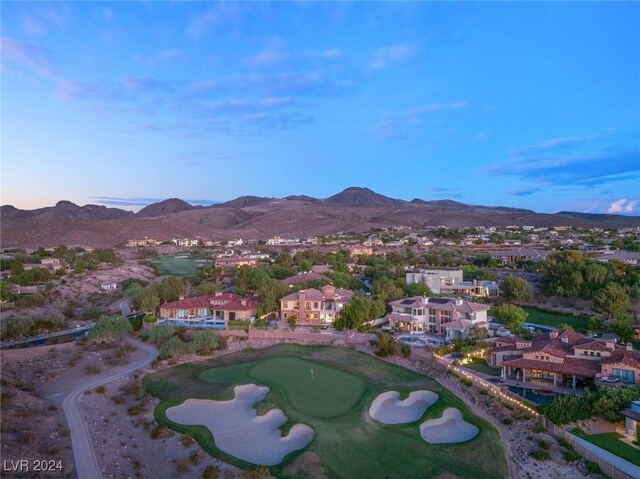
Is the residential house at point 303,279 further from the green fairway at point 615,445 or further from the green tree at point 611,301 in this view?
the green fairway at point 615,445

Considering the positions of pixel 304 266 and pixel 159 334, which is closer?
pixel 159 334

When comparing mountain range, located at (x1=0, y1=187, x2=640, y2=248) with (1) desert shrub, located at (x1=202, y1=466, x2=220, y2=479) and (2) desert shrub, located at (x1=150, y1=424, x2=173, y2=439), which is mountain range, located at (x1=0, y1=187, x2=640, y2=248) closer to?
(2) desert shrub, located at (x1=150, y1=424, x2=173, y2=439)

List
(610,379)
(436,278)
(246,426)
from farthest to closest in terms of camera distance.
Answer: (436,278)
(610,379)
(246,426)

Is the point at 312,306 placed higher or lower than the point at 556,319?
higher

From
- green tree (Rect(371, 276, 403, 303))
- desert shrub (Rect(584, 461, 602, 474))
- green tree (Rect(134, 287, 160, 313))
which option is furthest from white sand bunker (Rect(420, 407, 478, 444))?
green tree (Rect(134, 287, 160, 313))

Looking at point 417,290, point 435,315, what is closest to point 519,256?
point 417,290

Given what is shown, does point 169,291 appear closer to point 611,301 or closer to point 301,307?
point 301,307

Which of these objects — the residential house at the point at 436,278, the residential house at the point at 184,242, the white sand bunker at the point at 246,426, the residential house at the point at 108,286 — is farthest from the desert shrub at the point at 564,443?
the residential house at the point at 184,242
